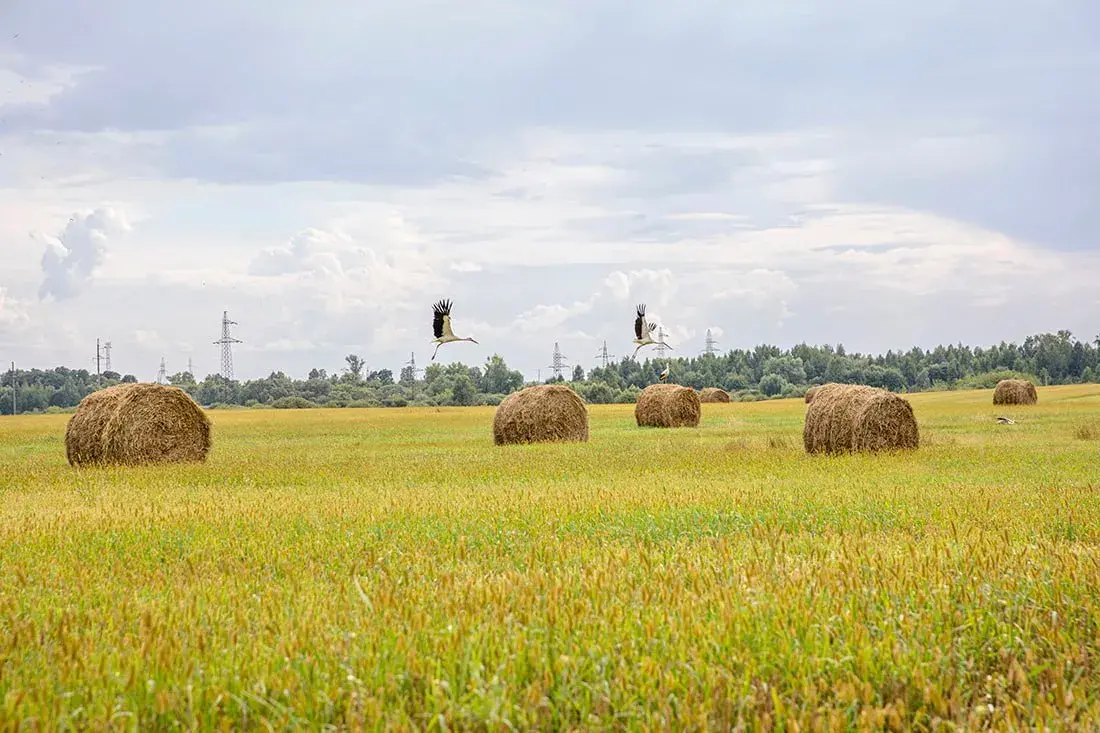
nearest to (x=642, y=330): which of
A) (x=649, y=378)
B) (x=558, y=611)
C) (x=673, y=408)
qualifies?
(x=673, y=408)

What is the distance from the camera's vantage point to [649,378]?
154875 mm

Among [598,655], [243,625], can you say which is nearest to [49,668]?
[243,625]

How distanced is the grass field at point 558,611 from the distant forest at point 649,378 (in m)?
93.6

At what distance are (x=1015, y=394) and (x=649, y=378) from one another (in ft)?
314

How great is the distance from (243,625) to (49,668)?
1.18m

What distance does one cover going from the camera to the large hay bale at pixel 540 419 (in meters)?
30.9

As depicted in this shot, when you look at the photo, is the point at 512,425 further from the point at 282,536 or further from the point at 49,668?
the point at 49,668

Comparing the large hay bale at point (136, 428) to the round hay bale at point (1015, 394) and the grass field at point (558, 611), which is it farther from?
the round hay bale at point (1015, 394)

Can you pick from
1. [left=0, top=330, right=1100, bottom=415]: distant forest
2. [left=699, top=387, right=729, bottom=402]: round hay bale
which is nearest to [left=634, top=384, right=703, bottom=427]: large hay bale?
[left=699, top=387, right=729, bottom=402]: round hay bale

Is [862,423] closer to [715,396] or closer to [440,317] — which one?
[440,317]

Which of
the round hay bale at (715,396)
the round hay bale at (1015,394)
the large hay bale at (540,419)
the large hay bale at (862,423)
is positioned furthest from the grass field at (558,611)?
the round hay bale at (715,396)

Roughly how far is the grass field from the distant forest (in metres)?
93.6

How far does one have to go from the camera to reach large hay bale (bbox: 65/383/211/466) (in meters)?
23.1

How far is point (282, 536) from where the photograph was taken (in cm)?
1048
